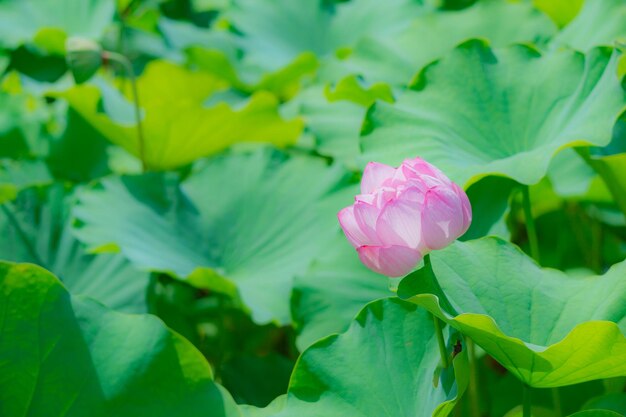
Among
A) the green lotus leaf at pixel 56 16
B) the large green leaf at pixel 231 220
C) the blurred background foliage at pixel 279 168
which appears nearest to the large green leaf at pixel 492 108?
the blurred background foliage at pixel 279 168

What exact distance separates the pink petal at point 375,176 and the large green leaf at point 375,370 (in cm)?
16

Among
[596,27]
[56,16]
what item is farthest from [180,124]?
[56,16]

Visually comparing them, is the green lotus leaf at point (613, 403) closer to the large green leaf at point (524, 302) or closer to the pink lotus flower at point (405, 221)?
the large green leaf at point (524, 302)

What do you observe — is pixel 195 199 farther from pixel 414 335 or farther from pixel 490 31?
pixel 414 335

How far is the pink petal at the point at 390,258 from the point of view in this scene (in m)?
0.78

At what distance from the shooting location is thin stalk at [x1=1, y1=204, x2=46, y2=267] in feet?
4.84

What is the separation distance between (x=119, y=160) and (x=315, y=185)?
0.61 meters

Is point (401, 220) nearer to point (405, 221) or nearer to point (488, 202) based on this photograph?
point (405, 221)

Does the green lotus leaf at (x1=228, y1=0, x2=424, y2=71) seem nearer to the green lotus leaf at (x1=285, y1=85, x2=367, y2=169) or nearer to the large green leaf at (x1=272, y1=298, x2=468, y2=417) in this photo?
the green lotus leaf at (x1=285, y1=85, x2=367, y2=169)

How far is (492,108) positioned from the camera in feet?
3.97

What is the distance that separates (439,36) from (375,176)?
2.62ft

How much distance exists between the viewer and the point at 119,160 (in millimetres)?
1927

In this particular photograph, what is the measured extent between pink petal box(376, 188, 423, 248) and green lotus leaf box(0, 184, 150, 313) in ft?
2.36

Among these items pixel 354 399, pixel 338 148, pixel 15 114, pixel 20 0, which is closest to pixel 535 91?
pixel 338 148
